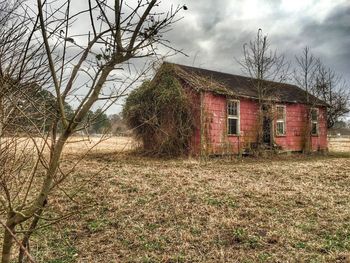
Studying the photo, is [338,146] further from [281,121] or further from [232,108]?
[232,108]

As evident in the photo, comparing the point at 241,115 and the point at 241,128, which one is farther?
the point at 241,115

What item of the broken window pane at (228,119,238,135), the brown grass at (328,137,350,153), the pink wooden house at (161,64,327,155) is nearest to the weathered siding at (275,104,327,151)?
the pink wooden house at (161,64,327,155)

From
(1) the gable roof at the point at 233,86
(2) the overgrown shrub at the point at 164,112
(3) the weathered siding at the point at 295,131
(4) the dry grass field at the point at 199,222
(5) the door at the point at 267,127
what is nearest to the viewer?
(4) the dry grass field at the point at 199,222

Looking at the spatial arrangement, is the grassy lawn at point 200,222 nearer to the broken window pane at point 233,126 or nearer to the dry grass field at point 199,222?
the dry grass field at point 199,222

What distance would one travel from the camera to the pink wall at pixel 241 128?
1568cm

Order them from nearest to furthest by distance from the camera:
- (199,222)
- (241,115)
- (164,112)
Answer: (199,222), (164,112), (241,115)

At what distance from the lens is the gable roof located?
16.1m

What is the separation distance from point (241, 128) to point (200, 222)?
1189cm

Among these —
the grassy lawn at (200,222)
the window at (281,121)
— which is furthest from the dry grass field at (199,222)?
the window at (281,121)

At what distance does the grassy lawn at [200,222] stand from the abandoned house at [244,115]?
654 cm

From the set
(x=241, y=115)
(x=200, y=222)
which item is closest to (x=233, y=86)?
(x=241, y=115)

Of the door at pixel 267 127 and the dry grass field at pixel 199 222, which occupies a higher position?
Result: the door at pixel 267 127

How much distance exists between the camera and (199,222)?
5.86 m

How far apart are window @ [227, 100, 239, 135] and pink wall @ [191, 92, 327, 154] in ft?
Answer: 0.85
